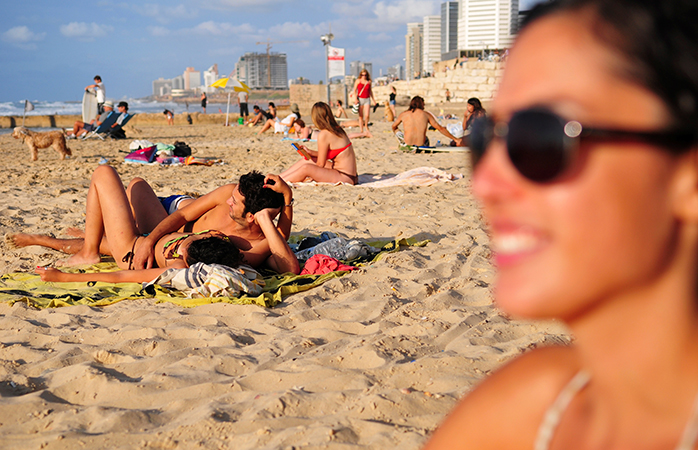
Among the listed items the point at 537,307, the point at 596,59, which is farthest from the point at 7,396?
the point at 596,59

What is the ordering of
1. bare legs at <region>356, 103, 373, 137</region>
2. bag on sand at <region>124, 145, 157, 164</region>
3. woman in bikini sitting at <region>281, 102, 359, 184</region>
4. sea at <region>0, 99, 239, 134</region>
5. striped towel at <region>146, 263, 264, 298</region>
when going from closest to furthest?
striped towel at <region>146, 263, 264, 298</region> → woman in bikini sitting at <region>281, 102, 359, 184</region> → bag on sand at <region>124, 145, 157, 164</region> → bare legs at <region>356, 103, 373, 137</region> → sea at <region>0, 99, 239, 134</region>

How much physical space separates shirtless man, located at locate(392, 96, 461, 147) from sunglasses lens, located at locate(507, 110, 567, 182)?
34.6 ft

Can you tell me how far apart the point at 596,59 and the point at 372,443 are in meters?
1.71

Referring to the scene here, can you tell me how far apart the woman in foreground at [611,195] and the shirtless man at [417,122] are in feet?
34.6

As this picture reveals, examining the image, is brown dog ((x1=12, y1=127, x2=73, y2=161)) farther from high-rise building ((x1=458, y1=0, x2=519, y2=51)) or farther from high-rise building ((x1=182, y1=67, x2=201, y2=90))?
high-rise building ((x1=182, y1=67, x2=201, y2=90))

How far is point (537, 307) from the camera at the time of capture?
73cm

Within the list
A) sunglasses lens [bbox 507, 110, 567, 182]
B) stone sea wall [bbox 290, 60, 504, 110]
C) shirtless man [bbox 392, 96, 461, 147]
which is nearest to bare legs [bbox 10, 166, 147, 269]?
sunglasses lens [bbox 507, 110, 567, 182]

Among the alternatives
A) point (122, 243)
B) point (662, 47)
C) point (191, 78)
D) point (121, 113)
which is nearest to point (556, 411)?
point (662, 47)

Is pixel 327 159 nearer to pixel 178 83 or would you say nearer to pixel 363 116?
pixel 363 116

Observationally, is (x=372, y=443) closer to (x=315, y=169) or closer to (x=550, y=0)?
(x=550, y=0)

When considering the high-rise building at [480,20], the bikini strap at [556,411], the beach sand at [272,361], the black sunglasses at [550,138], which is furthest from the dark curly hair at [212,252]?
the high-rise building at [480,20]

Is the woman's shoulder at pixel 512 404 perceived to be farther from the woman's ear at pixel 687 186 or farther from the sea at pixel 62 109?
the sea at pixel 62 109

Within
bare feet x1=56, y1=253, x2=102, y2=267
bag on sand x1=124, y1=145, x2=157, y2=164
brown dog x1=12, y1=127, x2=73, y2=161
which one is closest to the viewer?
bare feet x1=56, y1=253, x2=102, y2=267

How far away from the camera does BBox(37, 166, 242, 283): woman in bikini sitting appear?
4.30 meters
